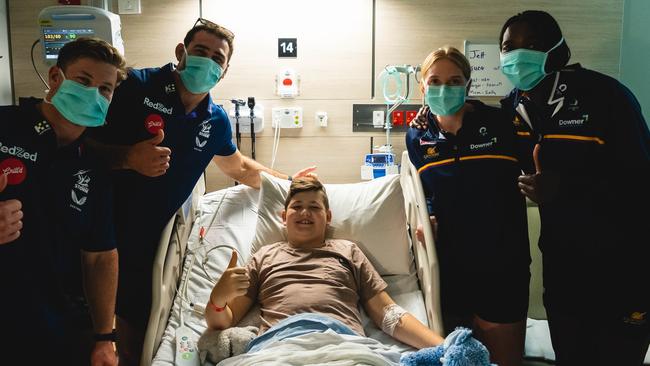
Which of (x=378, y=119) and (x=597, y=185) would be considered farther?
(x=378, y=119)

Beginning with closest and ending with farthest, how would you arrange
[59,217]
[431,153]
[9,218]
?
[9,218] < [59,217] < [431,153]

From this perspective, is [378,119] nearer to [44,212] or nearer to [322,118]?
[322,118]

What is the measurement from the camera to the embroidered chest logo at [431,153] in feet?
6.99

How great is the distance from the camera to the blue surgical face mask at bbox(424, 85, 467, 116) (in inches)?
80.2

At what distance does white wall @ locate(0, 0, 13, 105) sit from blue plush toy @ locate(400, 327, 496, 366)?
2825mm

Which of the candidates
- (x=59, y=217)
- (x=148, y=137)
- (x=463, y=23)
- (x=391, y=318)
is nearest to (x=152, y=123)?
(x=148, y=137)

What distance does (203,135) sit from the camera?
2.28 meters

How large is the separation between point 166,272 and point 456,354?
3.90ft

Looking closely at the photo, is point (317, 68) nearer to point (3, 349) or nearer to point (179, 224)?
point (179, 224)

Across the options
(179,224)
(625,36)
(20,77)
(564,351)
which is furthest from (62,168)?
(625,36)

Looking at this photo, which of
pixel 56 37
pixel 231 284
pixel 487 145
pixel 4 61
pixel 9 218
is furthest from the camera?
pixel 4 61

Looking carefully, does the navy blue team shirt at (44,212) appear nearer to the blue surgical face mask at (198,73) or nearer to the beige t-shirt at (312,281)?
the blue surgical face mask at (198,73)

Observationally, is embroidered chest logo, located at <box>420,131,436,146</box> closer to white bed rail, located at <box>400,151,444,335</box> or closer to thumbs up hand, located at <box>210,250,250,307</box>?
white bed rail, located at <box>400,151,444,335</box>

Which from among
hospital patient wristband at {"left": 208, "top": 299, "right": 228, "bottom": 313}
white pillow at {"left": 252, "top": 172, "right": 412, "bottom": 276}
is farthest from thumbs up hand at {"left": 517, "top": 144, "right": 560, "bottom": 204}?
hospital patient wristband at {"left": 208, "top": 299, "right": 228, "bottom": 313}
